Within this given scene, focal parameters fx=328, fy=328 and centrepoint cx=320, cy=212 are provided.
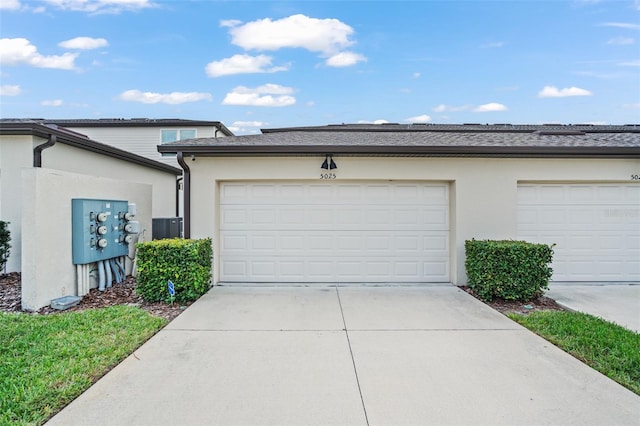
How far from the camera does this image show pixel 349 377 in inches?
122

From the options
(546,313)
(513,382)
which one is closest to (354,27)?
(546,313)

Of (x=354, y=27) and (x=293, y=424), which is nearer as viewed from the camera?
(x=293, y=424)

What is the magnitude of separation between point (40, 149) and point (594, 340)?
968cm

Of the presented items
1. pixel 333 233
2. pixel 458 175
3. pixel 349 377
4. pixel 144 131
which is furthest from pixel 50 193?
pixel 144 131

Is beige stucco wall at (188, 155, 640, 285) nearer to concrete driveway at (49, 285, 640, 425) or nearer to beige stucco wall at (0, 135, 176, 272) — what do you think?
concrete driveway at (49, 285, 640, 425)

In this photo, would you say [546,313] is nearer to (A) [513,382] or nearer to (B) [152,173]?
(A) [513,382]

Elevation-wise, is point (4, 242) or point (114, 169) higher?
point (114, 169)

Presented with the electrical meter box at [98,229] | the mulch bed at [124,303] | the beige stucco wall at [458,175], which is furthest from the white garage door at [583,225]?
the electrical meter box at [98,229]

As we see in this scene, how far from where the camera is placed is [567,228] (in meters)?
6.82

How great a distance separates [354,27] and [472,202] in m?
8.22

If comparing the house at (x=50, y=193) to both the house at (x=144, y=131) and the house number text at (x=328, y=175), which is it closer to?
the house number text at (x=328, y=175)

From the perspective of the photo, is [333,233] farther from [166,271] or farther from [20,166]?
[20,166]

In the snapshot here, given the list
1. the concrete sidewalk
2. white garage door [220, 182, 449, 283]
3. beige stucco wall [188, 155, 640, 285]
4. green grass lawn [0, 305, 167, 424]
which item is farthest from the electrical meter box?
the concrete sidewalk

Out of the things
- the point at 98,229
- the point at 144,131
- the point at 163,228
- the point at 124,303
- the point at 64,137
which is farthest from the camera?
the point at 144,131
